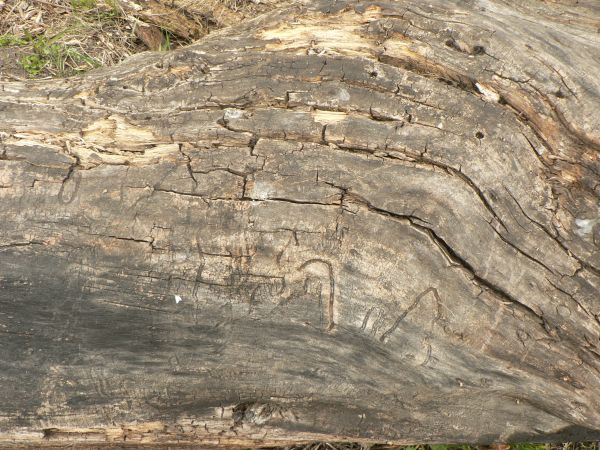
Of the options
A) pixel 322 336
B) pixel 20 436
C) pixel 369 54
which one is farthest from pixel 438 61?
pixel 20 436

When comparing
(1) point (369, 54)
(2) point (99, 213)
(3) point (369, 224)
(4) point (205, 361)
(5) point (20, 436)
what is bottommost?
(5) point (20, 436)

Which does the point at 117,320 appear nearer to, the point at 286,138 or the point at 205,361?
the point at 205,361

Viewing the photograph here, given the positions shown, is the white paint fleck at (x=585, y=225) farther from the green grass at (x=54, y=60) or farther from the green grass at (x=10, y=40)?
the green grass at (x=10, y=40)

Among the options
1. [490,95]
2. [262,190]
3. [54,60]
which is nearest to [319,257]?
[262,190]

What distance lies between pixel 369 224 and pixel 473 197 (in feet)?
1.41

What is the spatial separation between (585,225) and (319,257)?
106cm

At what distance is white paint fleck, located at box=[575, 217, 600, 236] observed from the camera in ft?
7.23

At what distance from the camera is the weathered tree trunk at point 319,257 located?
2.16m

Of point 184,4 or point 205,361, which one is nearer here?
point 205,361

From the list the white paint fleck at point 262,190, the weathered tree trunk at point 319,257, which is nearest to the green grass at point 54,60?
the weathered tree trunk at point 319,257

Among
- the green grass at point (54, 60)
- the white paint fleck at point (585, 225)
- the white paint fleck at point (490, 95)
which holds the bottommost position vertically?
the green grass at point (54, 60)

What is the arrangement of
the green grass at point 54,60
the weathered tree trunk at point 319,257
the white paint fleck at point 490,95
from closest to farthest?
the weathered tree trunk at point 319,257 < the white paint fleck at point 490,95 < the green grass at point 54,60

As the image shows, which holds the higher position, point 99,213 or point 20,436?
point 99,213

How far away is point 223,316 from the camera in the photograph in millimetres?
2174
